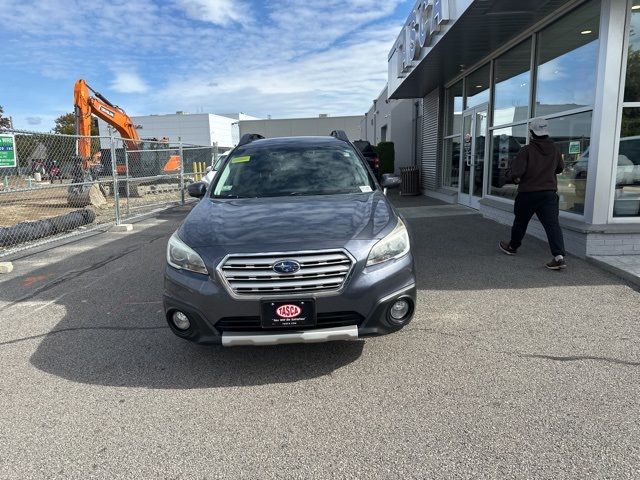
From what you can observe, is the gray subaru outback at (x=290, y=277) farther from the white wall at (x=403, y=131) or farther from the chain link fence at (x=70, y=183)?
the white wall at (x=403, y=131)

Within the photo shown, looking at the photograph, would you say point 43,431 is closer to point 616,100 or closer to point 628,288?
point 628,288

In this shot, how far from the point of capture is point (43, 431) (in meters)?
2.87

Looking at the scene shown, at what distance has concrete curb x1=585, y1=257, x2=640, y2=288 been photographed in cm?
520

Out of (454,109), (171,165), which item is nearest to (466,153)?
(454,109)

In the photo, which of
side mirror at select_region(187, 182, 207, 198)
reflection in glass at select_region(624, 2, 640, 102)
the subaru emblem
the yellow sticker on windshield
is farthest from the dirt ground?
reflection in glass at select_region(624, 2, 640, 102)

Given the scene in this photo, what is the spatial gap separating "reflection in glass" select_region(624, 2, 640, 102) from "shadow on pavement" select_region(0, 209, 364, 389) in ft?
16.8

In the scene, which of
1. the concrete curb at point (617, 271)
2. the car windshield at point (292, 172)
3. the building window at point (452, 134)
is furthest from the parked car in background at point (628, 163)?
the building window at point (452, 134)

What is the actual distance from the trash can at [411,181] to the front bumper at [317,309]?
13.8 metres

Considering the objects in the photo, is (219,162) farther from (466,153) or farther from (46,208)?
(46,208)

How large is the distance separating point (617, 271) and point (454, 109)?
9538mm

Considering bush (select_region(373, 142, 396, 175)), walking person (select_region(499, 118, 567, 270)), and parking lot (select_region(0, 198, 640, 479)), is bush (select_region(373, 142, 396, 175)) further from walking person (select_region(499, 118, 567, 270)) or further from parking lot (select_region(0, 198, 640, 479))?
parking lot (select_region(0, 198, 640, 479))

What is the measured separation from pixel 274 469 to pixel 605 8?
6797 mm

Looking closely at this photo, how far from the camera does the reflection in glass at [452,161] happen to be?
13.8 meters

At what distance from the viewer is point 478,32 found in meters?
8.76
